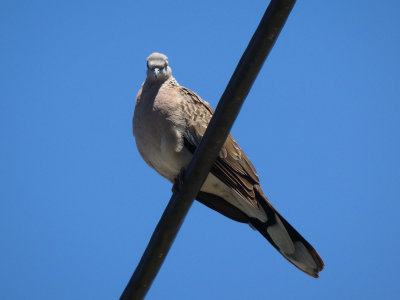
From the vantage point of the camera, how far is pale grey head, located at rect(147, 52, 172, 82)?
15.5 ft

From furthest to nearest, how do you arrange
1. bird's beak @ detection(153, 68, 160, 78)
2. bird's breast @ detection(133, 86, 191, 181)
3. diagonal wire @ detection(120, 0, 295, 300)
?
bird's beak @ detection(153, 68, 160, 78), bird's breast @ detection(133, 86, 191, 181), diagonal wire @ detection(120, 0, 295, 300)

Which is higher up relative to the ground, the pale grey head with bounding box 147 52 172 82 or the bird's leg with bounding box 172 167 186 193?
the pale grey head with bounding box 147 52 172 82

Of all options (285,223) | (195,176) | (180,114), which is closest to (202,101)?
(180,114)

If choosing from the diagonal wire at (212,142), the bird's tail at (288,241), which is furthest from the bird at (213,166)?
the diagonal wire at (212,142)

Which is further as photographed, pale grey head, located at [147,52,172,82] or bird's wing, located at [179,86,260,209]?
pale grey head, located at [147,52,172,82]

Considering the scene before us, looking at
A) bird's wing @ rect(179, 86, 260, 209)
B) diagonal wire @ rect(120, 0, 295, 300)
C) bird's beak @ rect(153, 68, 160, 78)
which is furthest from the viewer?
bird's beak @ rect(153, 68, 160, 78)

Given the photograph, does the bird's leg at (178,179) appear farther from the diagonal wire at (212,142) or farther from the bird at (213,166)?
the diagonal wire at (212,142)

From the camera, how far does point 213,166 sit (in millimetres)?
4023

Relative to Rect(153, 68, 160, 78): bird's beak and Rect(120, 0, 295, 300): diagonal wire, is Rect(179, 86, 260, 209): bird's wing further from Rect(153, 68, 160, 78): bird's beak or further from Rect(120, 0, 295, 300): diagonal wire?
Rect(120, 0, 295, 300): diagonal wire

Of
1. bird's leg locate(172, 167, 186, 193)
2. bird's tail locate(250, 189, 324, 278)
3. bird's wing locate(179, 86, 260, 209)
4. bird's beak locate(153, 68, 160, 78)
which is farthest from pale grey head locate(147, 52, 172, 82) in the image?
bird's tail locate(250, 189, 324, 278)

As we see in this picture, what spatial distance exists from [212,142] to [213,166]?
134cm

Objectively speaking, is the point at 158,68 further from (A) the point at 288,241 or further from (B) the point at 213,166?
(A) the point at 288,241

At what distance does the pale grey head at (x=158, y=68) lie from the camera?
4723 millimetres

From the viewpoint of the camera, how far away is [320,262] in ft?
13.3
